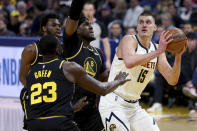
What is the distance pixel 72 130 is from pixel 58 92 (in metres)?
0.42

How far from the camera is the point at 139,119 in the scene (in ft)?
17.2

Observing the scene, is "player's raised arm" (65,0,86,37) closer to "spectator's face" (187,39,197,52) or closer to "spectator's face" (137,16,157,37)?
"spectator's face" (137,16,157,37)

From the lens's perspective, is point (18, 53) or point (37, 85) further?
point (18, 53)

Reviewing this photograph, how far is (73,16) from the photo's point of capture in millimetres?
4793

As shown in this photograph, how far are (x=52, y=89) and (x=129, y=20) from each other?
931 centimetres

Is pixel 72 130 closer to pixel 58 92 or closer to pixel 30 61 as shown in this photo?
pixel 58 92

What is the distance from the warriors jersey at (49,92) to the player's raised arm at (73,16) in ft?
2.04

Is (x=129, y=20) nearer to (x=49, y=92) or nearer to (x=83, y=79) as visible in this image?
(x=83, y=79)

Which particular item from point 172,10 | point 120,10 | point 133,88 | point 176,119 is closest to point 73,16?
point 133,88

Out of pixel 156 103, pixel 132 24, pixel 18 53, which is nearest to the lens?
pixel 18 53

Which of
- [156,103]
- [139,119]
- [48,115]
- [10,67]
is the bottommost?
[156,103]

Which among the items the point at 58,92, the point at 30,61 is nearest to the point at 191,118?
the point at 30,61

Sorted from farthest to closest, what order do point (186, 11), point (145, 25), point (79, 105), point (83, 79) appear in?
point (186, 11), point (145, 25), point (79, 105), point (83, 79)

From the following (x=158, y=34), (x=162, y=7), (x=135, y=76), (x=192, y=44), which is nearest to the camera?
(x=135, y=76)
